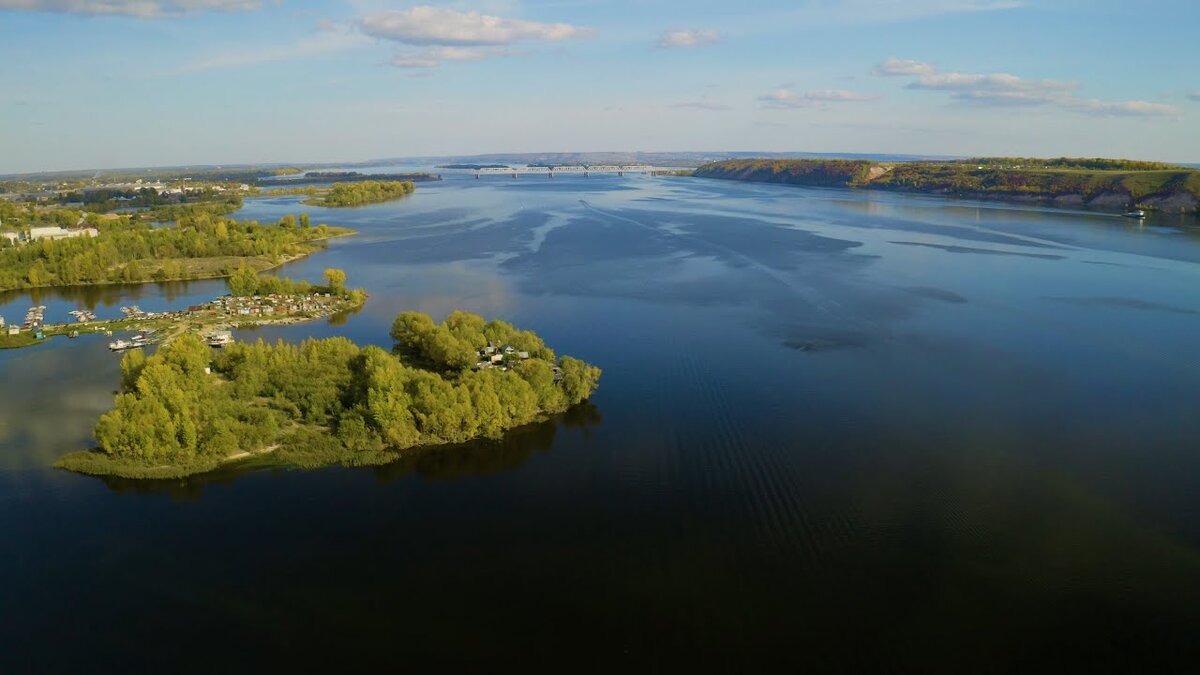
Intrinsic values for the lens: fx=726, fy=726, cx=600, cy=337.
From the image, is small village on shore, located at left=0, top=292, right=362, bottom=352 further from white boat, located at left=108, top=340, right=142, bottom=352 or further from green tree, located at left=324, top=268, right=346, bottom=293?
green tree, located at left=324, top=268, right=346, bottom=293

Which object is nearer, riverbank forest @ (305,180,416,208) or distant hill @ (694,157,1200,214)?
distant hill @ (694,157,1200,214)

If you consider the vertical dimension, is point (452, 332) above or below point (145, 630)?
above

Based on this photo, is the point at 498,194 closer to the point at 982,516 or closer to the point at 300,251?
the point at 300,251

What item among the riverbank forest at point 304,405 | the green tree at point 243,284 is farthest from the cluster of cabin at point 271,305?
the riverbank forest at point 304,405

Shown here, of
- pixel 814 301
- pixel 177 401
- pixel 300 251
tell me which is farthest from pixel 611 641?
pixel 300 251

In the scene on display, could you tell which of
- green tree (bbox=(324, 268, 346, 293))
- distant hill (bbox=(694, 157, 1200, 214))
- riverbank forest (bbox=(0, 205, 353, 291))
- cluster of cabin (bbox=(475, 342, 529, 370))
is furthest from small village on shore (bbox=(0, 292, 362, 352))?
distant hill (bbox=(694, 157, 1200, 214))
